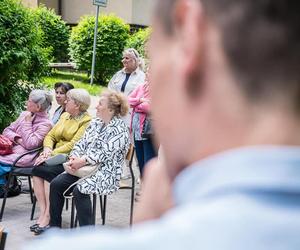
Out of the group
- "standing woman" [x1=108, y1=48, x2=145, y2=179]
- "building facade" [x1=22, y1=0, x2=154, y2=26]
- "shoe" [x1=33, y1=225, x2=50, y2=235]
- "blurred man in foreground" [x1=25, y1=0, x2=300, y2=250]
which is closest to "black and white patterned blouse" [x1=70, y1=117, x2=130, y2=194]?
"shoe" [x1=33, y1=225, x2=50, y2=235]

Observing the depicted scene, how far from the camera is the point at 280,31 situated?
0.65 m

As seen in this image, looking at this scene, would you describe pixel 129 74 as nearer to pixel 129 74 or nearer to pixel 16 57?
pixel 129 74

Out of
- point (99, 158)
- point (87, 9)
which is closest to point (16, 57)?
point (99, 158)

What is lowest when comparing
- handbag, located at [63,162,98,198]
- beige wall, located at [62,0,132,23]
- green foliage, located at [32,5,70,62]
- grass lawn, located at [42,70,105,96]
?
handbag, located at [63,162,98,198]

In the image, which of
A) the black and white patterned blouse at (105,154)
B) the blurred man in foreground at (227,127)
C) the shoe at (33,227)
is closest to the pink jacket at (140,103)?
the black and white patterned blouse at (105,154)

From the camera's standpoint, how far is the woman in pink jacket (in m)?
6.36

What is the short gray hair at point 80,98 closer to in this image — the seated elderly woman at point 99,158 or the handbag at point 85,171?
the seated elderly woman at point 99,158

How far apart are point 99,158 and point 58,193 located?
55 cm

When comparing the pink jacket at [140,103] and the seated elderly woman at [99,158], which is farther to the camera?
the pink jacket at [140,103]

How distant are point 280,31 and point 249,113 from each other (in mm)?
97

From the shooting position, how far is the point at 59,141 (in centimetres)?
596

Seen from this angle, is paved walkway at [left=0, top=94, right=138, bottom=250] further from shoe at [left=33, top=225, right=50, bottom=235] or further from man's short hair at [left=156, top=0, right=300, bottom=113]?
man's short hair at [left=156, top=0, right=300, bottom=113]

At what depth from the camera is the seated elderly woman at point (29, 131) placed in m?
6.12

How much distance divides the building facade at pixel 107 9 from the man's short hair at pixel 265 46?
22.5m
